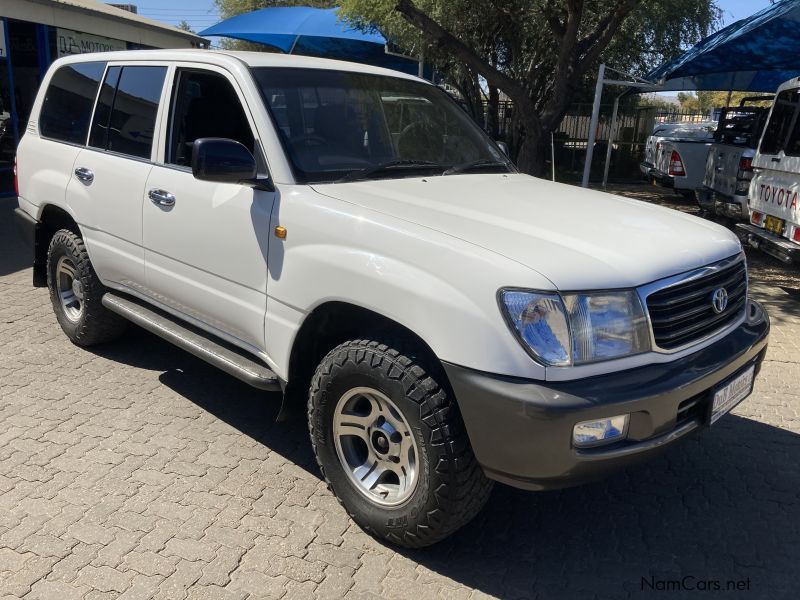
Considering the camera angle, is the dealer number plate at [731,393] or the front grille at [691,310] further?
the dealer number plate at [731,393]

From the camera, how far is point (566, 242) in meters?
2.69

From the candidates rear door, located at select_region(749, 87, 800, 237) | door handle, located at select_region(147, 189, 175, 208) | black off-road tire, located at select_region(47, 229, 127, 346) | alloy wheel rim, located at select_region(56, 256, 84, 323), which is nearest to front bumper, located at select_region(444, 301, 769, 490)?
door handle, located at select_region(147, 189, 175, 208)

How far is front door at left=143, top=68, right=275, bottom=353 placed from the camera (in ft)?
10.9

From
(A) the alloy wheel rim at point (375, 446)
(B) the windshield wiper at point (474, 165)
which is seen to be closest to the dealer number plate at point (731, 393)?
(A) the alloy wheel rim at point (375, 446)

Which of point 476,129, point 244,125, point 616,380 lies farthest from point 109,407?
point 616,380

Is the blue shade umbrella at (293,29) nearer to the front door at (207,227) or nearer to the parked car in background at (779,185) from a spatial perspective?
the parked car in background at (779,185)

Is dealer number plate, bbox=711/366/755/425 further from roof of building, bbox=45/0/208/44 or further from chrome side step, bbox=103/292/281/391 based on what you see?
roof of building, bbox=45/0/208/44

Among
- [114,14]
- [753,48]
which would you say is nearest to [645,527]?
[753,48]

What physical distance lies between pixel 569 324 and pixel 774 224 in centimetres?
605

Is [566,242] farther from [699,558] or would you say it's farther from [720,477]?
[720,477]

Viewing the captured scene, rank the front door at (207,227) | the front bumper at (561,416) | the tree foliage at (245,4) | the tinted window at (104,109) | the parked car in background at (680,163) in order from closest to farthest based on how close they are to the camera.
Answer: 1. the front bumper at (561,416)
2. the front door at (207,227)
3. the tinted window at (104,109)
4. the parked car in background at (680,163)
5. the tree foliage at (245,4)

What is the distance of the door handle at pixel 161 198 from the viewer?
3.76 metres

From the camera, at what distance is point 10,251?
8.34 metres

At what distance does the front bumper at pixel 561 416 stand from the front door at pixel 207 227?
127 centimetres
